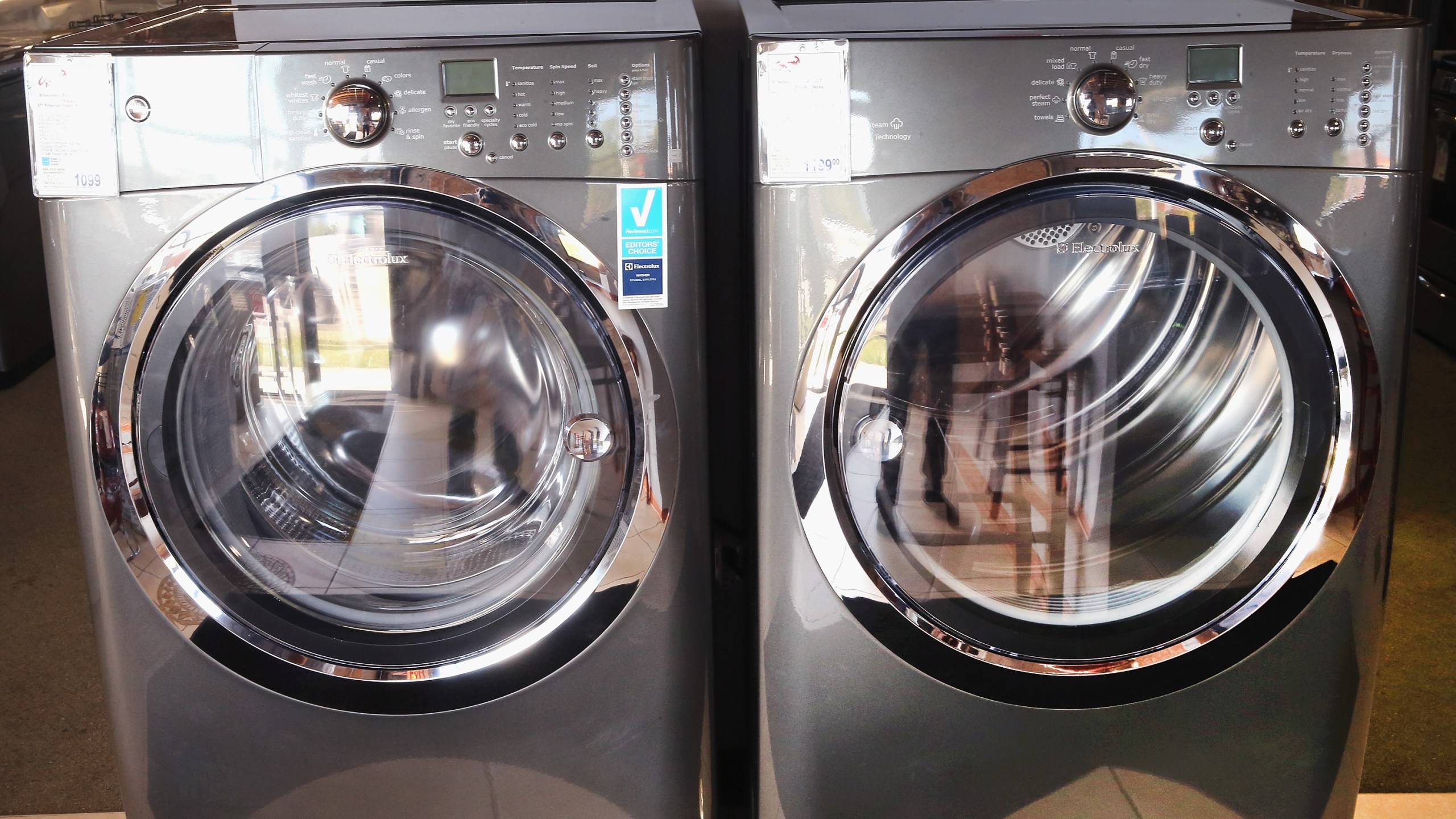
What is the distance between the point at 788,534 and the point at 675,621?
0.17 meters

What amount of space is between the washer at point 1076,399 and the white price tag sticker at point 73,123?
663 millimetres

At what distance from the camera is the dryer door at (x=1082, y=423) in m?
1.13

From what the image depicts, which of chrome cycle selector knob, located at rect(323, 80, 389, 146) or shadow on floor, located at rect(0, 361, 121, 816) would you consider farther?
shadow on floor, located at rect(0, 361, 121, 816)

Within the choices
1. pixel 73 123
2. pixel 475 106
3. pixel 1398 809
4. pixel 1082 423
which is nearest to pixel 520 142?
pixel 475 106

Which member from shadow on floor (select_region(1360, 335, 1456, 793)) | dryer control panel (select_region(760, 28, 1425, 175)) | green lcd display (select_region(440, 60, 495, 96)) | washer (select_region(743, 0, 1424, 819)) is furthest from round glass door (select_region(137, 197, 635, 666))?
shadow on floor (select_region(1360, 335, 1456, 793))

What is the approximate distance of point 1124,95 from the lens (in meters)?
1.10

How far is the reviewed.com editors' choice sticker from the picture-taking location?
1.13 metres

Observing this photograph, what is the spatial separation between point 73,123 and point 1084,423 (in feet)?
3.64

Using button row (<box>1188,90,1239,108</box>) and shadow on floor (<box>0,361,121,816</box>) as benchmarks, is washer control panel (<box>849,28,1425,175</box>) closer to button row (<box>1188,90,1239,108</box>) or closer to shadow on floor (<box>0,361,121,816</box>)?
button row (<box>1188,90,1239,108</box>)

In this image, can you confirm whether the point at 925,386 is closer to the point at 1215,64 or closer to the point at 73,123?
the point at 1215,64

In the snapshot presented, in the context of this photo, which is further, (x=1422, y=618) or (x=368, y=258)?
(x=1422, y=618)

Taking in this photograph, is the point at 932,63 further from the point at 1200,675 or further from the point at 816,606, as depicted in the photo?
the point at 1200,675

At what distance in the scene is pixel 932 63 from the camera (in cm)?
109

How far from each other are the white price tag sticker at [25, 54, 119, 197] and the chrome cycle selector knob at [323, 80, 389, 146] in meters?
0.22
